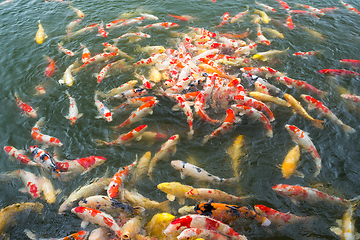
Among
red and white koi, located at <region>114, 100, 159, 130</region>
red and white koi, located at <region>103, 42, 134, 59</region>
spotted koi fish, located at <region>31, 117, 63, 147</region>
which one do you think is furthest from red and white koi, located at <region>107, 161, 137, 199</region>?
red and white koi, located at <region>103, 42, 134, 59</region>

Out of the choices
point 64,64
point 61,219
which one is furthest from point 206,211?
point 64,64

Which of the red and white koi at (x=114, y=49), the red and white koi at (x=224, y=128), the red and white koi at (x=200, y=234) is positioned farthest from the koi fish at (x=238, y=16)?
the red and white koi at (x=200, y=234)

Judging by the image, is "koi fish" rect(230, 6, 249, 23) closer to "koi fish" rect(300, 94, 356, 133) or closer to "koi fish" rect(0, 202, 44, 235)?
"koi fish" rect(300, 94, 356, 133)

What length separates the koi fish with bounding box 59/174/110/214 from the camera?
451 cm

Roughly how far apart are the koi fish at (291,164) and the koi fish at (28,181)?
17.2ft

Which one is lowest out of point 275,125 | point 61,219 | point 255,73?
point 61,219

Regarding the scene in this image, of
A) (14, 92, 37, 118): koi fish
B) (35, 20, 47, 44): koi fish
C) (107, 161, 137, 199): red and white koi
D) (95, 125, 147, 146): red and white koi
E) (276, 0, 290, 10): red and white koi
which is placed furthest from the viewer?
(276, 0, 290, 10): red and white koi

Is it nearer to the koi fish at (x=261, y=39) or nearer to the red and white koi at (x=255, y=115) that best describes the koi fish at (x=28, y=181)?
the red and white koi at (x=255, y=115)

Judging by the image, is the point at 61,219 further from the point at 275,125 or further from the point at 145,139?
the point at 275,125

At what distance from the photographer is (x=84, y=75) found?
25.3 feet

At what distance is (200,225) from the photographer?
12.9 ft

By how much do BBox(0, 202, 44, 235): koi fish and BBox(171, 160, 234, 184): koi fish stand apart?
2907 mm

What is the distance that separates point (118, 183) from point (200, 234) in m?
1.94

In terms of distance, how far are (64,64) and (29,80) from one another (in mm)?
1244
